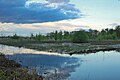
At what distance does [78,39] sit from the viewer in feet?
582

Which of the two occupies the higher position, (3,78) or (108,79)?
(3,78)

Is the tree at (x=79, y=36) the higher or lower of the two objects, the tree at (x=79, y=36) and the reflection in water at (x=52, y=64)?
the higher

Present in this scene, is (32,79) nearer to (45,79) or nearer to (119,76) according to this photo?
(45,79)

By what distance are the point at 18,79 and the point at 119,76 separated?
17.7 m

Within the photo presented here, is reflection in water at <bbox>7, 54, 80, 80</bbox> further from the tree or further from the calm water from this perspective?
the tree

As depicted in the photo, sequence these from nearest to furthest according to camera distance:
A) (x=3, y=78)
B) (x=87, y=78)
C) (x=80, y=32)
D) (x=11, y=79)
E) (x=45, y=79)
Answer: (x=3, y=78) → (x=11, y=79) → (x=45, y=79) → (x=87, y=78) → (x=80, y=32)

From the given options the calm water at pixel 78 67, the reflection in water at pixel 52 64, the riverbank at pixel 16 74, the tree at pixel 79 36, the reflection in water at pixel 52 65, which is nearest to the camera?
the riverbank at pixel 16 74

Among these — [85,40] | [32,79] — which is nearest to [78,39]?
[85,40]

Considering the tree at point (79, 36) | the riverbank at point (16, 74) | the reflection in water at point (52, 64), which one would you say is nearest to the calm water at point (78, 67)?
the reflection in water at point (52, 64)

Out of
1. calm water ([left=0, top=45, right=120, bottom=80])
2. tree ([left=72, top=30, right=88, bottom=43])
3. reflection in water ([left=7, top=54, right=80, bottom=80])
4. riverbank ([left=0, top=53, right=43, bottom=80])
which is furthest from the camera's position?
tree ([left=72, top=30, right=88, bottom=43])

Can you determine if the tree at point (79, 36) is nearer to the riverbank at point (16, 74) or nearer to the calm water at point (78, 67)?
the calm water at point (78, 67)

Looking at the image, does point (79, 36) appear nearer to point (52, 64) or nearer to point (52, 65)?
point (52, 64)

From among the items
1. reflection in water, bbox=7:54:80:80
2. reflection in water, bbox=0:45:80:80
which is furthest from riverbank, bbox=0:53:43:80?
reflection in water, bbox=7:54:80:80

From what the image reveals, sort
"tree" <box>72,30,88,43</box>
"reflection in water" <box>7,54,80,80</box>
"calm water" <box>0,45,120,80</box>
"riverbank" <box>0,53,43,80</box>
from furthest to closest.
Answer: "tree" <box>72,30,88,43</box>
"reflection in water" <box>7,54,80,80</box>
"calm water" <box>0,45,120,80</box>
"riverbank" <box>0,53,43,80</box>
